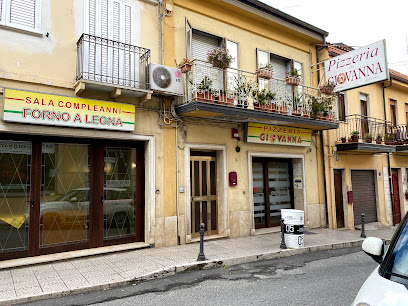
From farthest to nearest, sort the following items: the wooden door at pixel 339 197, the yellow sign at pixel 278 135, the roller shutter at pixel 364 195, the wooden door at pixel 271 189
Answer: the roller shutter at pixel 364 195, the wooden door at pixel 339 197, the wooden door at pixel 271 189, the yellow sign at pixel 278 135

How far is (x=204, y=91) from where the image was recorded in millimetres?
8469

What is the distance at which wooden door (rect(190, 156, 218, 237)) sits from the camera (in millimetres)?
9312

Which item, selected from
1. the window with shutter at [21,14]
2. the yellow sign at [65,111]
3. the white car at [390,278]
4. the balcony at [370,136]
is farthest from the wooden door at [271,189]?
the white car at [390,278]

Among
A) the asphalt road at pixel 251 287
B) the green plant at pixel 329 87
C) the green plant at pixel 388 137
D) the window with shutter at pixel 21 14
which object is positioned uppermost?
the window with shutter at pixel 21 14

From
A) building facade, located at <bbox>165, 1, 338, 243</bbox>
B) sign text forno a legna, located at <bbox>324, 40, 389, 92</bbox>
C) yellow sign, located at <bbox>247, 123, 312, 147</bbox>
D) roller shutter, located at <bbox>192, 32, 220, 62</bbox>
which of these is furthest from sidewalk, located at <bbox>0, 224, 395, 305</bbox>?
roller shutter, located at <bbox>192, 32, 220, 62</bbox>

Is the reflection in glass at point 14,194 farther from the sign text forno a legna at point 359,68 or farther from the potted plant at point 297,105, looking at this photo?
the sign text forno a legna at point 359,68

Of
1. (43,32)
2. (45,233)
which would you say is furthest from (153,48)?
(45,233)

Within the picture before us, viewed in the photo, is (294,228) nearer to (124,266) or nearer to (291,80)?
(124,266)

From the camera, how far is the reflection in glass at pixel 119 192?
7836mm

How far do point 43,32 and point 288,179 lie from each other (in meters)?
9.52

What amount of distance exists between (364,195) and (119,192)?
11.2 metres

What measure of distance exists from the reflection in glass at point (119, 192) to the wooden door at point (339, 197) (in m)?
8.57

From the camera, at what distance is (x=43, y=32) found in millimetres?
6922

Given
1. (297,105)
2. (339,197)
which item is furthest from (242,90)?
(339,197)
